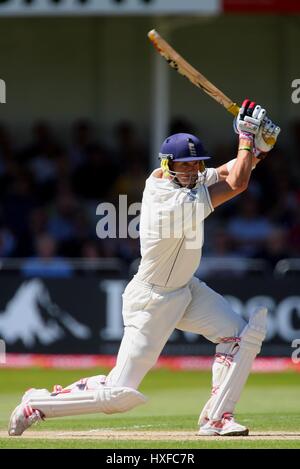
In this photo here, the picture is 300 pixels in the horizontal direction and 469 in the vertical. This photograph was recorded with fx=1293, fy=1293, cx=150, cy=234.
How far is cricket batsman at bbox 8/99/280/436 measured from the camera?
7297mm

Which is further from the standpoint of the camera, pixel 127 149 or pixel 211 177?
pixel 127 149

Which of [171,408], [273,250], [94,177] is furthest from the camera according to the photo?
[94,177]

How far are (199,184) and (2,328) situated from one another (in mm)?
6433

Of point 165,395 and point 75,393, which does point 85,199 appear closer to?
point 165,395

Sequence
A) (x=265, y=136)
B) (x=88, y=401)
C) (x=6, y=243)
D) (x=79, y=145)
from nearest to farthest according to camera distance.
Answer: (x=88, y=401)
(x=265, y=136)
(x=6, y=243)
(x=79, y=145)

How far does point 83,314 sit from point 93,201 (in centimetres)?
265

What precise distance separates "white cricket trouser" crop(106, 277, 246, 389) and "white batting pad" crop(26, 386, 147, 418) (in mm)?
71

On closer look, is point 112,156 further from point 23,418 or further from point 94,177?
point 23,418

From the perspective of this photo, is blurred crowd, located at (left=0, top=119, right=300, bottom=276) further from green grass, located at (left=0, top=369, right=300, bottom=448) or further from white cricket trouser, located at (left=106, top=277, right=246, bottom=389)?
white cricket trouser, located at (left=106, top=277, right=246, bottom=389)

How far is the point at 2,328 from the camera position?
1351 cm

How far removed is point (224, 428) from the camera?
7512 mm

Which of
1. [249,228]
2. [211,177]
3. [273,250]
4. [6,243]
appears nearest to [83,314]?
[6,243]

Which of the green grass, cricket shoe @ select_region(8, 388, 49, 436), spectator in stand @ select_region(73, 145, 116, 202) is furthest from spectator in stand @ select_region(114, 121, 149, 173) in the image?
cricket shoe @ select_region(8, 388, 49, 436)

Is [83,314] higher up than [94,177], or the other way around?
[94,177]
